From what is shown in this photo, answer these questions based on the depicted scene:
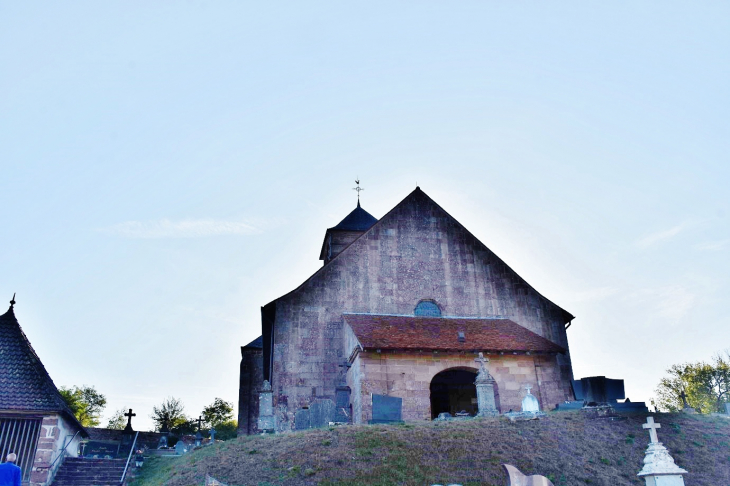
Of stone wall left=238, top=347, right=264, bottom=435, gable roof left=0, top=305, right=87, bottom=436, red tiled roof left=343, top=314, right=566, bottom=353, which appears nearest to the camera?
gable roof left=0, top=305, right=87, bottom=436

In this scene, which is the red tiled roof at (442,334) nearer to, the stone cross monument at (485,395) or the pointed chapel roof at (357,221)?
the stone cross monument at (485,395)

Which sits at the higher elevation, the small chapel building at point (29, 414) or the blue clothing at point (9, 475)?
the small chapel building at point (29, 414)

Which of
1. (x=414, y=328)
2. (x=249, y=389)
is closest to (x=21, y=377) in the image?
(x=414, y=328)

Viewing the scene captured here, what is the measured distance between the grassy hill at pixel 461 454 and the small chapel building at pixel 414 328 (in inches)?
144

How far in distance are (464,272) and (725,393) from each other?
3268 cm

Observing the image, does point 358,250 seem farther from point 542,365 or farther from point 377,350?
point 542,365

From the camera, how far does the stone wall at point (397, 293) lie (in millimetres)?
21938

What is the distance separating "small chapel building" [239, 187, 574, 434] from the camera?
20.4 metres

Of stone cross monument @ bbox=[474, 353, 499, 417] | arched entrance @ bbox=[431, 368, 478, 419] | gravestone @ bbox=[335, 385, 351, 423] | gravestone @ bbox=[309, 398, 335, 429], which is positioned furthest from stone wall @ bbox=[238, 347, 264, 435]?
stone cross monument @ bbox=[474, 353, 499, 417]

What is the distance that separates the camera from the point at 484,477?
12.4m

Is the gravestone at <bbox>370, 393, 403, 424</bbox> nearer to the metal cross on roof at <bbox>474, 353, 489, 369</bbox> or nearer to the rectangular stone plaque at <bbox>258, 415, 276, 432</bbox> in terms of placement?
the metal cross on roof at <bbox>474, 353, 489, 369</bbox>

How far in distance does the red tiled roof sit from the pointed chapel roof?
14.0 m

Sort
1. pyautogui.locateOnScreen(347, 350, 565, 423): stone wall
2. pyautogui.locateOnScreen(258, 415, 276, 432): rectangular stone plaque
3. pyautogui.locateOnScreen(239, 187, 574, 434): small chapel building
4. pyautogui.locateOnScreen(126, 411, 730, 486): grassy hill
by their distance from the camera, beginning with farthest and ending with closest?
pyautogui.locateOnScreen(239, 187, 574, 434): small chapel building
pyautogui.locateOnScreen(347, 350, 565, 423): stone wall
pyautogui.locateOnScreen(258, 415, 276, 432): rectangular stone plaque
pyautogui.locateOnScreen(126, 411, 730, 486): grassy hill

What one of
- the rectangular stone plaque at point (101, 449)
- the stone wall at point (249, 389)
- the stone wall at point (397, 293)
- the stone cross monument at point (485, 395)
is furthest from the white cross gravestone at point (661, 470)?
the rectangular stone plaque at point (101, 449)
